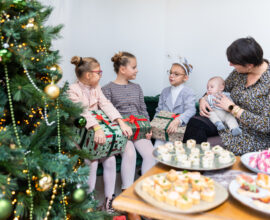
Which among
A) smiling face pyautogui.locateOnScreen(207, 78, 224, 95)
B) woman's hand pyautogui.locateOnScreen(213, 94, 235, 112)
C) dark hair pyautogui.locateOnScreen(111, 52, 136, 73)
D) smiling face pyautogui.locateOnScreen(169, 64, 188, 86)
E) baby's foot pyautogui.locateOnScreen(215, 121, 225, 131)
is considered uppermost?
dark hair pyautogui.locateOnScreen(111, 52, 136, 73)

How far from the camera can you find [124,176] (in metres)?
2.35

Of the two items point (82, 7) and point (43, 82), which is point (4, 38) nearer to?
point (43, 82)

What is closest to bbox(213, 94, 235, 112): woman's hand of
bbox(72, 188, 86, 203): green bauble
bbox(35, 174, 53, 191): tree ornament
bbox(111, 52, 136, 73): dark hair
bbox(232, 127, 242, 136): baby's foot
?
bbox(232, 127, 242, 136): baby's foot

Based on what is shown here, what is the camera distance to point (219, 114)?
7.79 ft

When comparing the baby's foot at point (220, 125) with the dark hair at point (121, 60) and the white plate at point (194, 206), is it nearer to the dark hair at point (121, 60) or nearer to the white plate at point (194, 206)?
the dark hair at point (121, 60)

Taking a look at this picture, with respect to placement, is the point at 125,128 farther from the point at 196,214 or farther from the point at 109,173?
the point at 196,214

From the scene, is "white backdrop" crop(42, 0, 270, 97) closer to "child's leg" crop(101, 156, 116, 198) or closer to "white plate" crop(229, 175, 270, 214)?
"child's leg" crop(101, 156, 116, 198)

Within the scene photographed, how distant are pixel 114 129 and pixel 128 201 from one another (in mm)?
1055

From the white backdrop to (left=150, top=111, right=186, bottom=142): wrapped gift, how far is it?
88cm

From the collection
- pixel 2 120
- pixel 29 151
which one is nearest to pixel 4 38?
pixel 2 120

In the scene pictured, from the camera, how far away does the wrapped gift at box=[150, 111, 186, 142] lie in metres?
2.58

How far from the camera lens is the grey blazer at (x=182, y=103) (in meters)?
2.74

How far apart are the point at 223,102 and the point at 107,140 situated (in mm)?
975

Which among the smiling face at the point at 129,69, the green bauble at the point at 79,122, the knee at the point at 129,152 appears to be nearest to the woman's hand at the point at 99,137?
the knee at the point at 129,152
